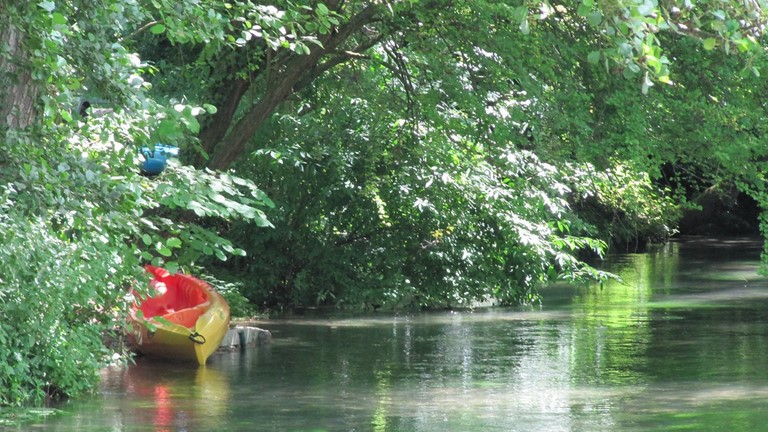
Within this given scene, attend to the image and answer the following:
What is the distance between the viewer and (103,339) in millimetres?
13953

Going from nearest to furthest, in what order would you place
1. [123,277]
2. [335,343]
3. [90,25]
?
[90,25], [123,277], [335,343]

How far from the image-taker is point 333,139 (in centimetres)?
1927

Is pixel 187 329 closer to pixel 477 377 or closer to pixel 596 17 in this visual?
pixel 477 377

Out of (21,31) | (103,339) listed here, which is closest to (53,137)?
(21,31)

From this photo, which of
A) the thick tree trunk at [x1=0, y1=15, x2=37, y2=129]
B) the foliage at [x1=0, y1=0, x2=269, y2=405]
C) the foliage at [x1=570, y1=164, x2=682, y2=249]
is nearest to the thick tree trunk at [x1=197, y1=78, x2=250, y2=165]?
the foliage at [x1=0, y1=0, x2=269, y2=405]

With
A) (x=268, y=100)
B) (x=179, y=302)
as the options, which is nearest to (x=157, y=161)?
(x=268, y=100)

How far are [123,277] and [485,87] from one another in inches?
202

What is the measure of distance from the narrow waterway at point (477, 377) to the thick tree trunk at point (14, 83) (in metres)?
4.30

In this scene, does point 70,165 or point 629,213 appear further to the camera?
point 629,213

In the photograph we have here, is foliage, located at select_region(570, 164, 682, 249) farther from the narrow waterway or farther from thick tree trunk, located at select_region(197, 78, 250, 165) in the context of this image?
thick tree trunk, located at select_region(197, 78, 250, 165)

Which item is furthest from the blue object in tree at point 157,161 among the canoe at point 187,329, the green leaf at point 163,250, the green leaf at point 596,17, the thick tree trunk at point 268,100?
the green leaf at point 596,17

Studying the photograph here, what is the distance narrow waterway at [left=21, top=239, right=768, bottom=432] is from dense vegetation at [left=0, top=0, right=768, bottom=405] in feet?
3.04

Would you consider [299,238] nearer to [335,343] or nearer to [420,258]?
[420,258]

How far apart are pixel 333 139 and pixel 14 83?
42.0 feet
